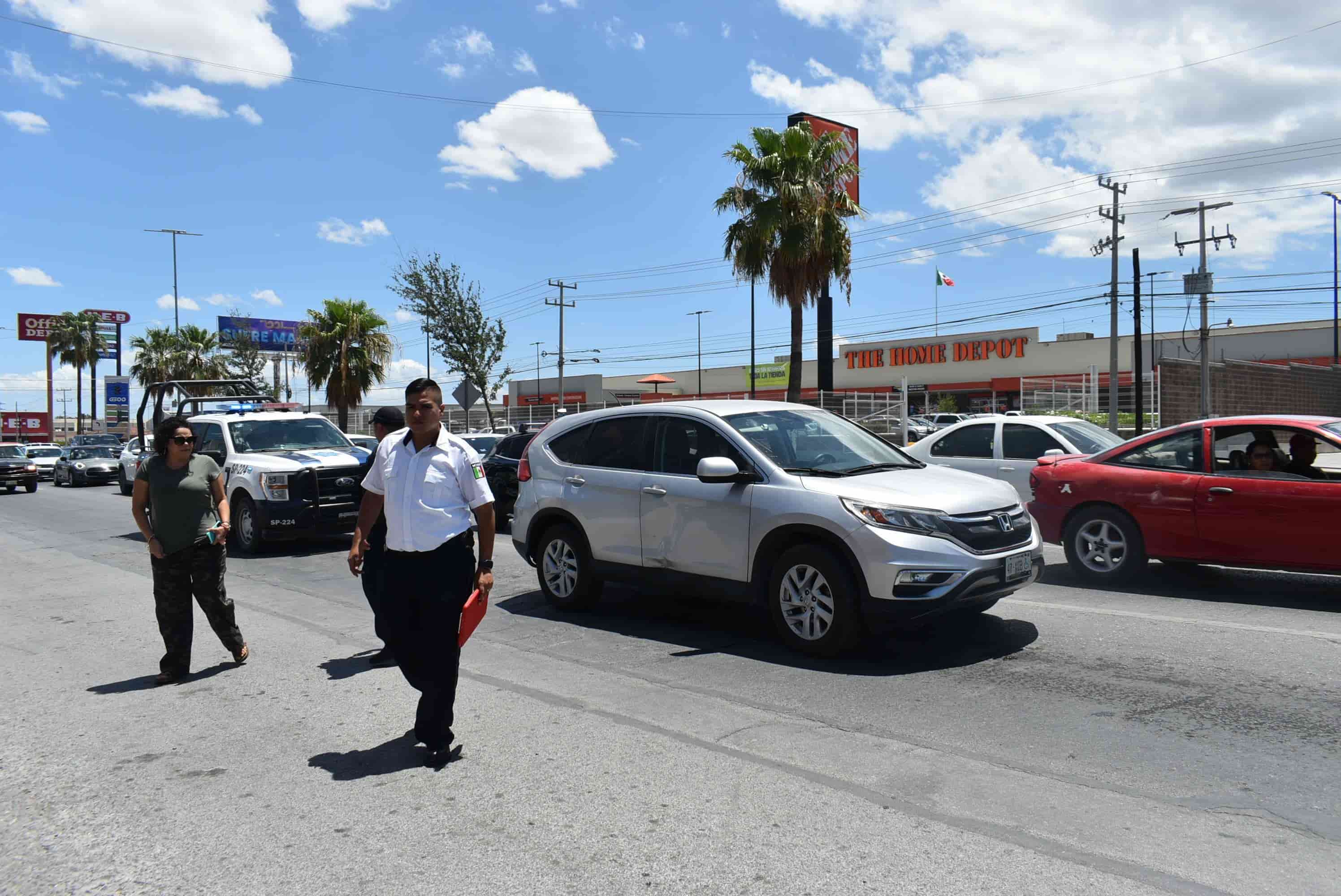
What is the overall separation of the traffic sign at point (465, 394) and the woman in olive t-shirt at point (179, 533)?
21.5 metres

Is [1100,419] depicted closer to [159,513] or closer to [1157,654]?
[1157,654]

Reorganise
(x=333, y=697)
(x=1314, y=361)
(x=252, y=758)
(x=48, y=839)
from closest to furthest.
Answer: (x=48, y=839), (x=252, y=758), (x=333, y=697), (x=1314, y=361)

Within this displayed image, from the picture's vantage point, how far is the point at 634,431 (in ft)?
25.8

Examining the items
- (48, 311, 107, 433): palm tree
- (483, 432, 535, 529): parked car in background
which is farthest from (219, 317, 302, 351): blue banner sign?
(483, 432, 535, 529): parked car in background

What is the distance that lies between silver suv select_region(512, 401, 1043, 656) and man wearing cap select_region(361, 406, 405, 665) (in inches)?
62.1

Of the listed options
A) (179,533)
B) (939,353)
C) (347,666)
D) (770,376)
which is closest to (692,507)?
(347,666)

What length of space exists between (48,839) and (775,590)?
421 cm

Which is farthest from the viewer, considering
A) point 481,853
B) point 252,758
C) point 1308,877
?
point 252,758

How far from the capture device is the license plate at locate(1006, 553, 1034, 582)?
6.35 metres

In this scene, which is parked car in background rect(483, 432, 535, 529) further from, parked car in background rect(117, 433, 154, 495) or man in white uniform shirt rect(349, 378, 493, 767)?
man in white uniform shirt rect(349, 378, 493, 767)

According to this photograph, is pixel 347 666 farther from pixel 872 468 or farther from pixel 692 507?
pixel 872 468

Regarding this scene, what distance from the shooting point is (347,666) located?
6727mm

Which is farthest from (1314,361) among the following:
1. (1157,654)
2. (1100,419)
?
(1157,654)

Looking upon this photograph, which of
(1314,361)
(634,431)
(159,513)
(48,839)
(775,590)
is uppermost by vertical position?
(1314,361)
